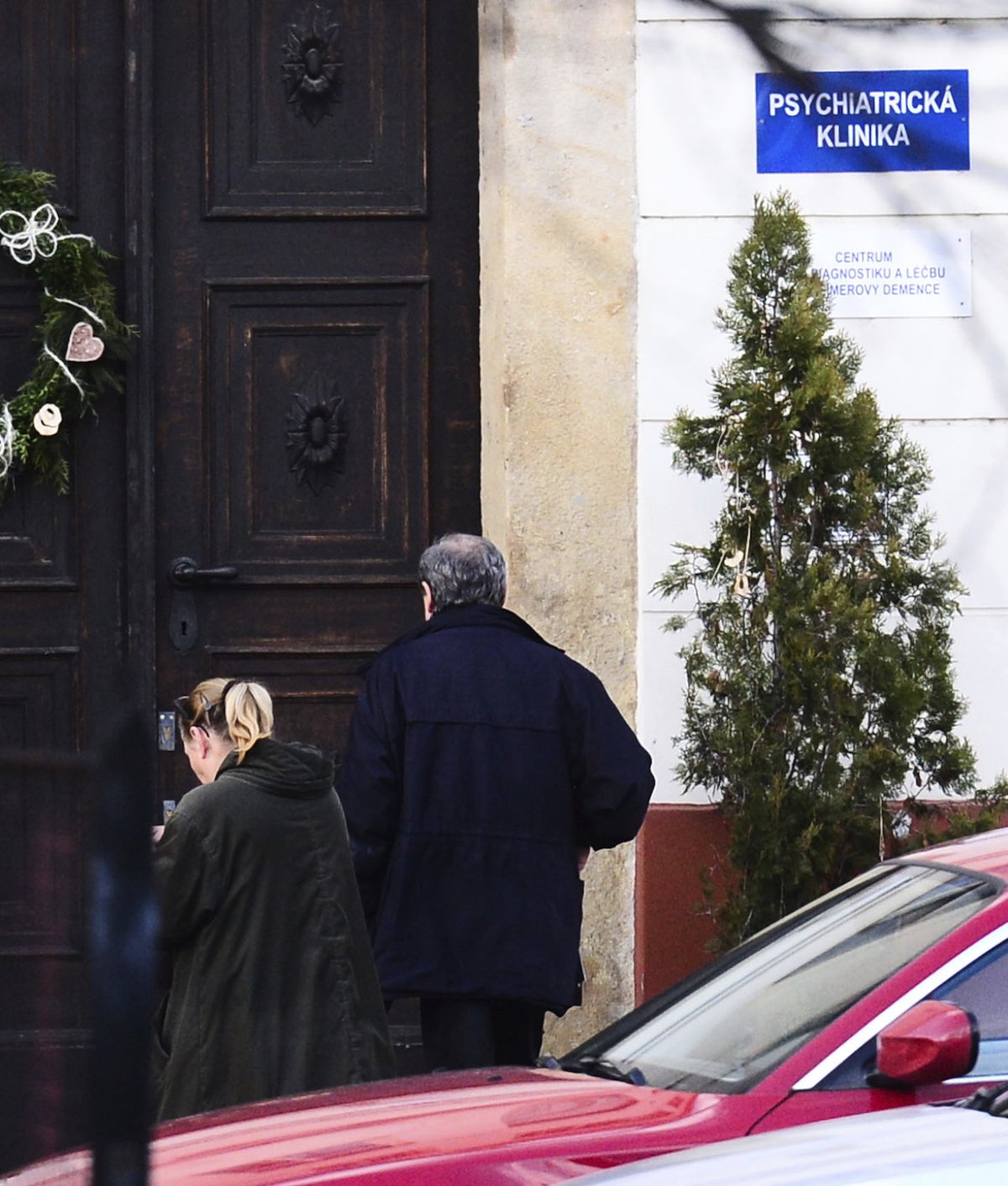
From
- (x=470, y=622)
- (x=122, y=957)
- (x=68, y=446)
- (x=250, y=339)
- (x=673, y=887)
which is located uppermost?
(x=250, y=339)

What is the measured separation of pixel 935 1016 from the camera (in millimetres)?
2969

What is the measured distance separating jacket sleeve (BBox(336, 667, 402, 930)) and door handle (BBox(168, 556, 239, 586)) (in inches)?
73.2

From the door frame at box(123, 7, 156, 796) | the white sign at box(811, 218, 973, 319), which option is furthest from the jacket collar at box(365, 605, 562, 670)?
the white sign at box(811, 218, 973, 319)

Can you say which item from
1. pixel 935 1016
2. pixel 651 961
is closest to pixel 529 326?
pixel 651 961

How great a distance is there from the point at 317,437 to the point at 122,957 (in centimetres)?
591

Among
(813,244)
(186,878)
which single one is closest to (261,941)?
(186,878)

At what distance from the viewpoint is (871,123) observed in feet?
21.8

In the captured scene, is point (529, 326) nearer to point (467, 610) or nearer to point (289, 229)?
point (289, 229)

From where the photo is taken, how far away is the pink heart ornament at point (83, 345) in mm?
6688

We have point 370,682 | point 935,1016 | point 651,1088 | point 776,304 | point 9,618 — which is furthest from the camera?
point 9,618

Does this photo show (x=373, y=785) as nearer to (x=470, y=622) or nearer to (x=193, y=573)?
(x=470, y=622)

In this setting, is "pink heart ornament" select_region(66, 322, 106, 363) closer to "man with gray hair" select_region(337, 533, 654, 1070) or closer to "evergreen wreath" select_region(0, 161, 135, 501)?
"evergreen wreath" select_region(0, 161, 135, 501)

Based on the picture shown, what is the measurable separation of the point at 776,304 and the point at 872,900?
2.30m

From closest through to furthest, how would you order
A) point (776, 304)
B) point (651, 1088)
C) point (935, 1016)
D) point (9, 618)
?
point (935, 1016) < point (651, 1088) < point (776, 304) < point (9, 618)
